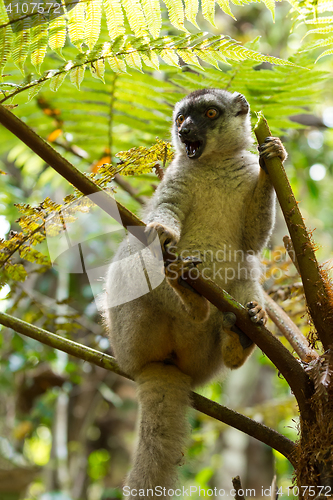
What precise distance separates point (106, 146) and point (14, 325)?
207cm

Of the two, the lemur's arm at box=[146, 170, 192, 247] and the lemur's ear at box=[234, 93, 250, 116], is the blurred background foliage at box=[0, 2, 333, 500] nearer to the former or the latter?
the lemur's ear at box=[234, 93, 250, 116]

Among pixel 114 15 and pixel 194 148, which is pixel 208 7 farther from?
pixel 194 148

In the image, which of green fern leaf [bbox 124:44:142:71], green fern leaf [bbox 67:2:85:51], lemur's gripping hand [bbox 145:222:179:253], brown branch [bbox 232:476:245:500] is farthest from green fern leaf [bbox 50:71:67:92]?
brown branch [bbox 232:476:245:500]

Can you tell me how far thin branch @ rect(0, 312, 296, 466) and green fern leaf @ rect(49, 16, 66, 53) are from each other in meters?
1.61

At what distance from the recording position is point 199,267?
3180mm

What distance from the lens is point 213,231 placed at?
327 centimetres

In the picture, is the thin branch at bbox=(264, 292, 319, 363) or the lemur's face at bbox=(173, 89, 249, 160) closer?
the thin branch at bbox=(264, 292, 319, 363)

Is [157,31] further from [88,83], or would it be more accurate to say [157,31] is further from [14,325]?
[14,325]

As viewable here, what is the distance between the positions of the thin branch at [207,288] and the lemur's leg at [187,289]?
5 cm

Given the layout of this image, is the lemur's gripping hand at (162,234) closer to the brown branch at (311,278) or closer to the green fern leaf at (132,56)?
the brown branch at (311,278)

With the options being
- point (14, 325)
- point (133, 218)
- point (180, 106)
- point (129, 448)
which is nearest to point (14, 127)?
point (133, 218)

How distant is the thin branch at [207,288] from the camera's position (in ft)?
6.70

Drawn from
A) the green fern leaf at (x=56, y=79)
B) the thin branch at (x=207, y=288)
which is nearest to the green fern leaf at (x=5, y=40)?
the green fern leaf at (x=56, y=79)

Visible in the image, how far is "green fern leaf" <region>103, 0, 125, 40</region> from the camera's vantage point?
2.44m
